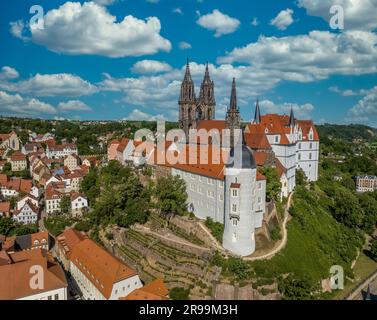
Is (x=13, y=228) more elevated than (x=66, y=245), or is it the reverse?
(x=66, y=245)

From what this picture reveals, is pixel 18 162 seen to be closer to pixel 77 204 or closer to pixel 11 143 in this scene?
pixel 11 143

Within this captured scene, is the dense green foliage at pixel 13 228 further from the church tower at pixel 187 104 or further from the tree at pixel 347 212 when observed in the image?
the tree at pixel 347 212

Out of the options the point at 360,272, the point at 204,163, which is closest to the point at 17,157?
the point at 204,163

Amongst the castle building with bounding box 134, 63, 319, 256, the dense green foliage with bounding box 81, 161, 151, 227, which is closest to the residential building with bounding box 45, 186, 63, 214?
the dense green foliage with bounding box 81, 161, 151, 227

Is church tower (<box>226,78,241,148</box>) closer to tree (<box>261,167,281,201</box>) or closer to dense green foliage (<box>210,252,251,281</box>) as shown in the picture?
tree (<box>261,167,281,201</box>)

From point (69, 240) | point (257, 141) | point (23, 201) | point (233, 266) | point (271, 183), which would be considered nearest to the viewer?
point (233, 266)

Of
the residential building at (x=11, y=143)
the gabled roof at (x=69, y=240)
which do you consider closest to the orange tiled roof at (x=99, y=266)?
the gabled roof at (x=69, y=240)
